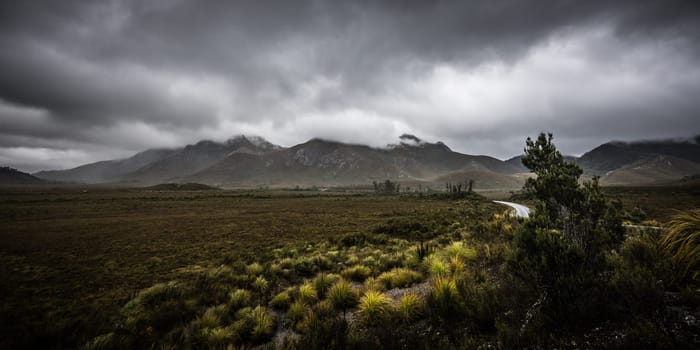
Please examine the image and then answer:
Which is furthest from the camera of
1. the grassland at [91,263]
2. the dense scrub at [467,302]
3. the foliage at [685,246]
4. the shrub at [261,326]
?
the grassland at [91,263]

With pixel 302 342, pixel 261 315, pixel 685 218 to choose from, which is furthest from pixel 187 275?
pixel 685 218

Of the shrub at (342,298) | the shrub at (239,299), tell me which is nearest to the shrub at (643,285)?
the shrub at (342,298)

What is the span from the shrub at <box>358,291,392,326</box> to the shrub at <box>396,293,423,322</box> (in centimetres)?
30

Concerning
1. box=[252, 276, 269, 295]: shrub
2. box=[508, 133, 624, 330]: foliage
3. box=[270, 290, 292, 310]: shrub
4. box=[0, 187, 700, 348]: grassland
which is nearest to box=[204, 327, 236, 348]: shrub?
box=[0, 187, 700, 348]: grassland

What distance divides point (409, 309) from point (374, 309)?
79 centimetres

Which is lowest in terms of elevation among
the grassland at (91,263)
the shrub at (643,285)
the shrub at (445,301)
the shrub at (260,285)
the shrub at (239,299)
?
the grassland at (91,263)

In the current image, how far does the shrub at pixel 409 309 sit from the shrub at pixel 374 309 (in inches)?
11.9

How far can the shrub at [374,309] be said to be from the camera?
18.1 ft

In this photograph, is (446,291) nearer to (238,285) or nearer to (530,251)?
(530,251)

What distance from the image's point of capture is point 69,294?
849 cm

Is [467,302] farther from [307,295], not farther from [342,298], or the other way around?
[307,295]

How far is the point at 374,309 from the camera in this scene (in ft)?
18.9

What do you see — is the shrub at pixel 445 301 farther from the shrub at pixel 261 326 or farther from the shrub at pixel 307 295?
the shrub at pixel 261 326

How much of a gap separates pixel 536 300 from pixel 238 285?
338 inches
